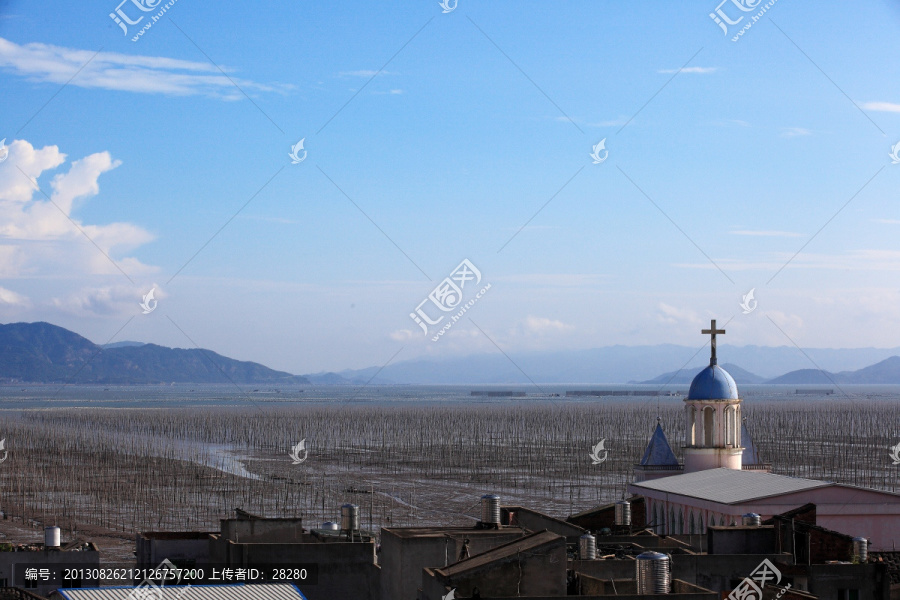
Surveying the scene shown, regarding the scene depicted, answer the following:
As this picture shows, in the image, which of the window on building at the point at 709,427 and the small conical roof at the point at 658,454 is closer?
the window on building at the point at 709,427

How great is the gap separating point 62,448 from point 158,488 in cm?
4346

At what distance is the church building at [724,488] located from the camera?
4738cm

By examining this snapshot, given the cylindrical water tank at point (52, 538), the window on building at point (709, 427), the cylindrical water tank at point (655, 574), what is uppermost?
the window on building at point (709, 427)

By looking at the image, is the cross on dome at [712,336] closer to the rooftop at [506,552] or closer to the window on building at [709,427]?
the window on building at [709,427]

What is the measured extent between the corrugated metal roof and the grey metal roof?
84.2 ft

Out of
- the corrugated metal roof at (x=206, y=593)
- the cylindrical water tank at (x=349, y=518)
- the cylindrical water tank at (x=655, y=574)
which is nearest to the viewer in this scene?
the cylindrical water tank at (x=655, y=574)

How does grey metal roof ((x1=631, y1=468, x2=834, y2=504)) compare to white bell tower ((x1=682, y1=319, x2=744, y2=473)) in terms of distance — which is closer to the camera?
grey metal roof ((x1=631, y1=468, x2=834, y2=504))

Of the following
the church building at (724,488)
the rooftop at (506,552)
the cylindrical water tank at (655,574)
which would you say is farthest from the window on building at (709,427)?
the rooftop at (506,552)

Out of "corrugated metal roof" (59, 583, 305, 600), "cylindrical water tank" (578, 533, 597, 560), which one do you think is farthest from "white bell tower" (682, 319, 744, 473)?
"corrugated metal roof" (59, 583, 305, 600)

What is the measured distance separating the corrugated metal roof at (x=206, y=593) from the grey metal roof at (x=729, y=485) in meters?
25.7

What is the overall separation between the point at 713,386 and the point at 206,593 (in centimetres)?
4053

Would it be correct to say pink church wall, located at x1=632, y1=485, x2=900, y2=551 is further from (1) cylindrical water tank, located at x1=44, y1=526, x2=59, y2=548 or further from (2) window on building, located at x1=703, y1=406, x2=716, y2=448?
(1) cylindrical water tank, located at x1=44, y1=526, x2=59, y2=548

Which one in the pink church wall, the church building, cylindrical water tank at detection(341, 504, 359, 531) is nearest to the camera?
cylindrical water tank at detection(341, 504, 359, 531)

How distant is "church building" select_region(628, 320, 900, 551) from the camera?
4738 centimetres
